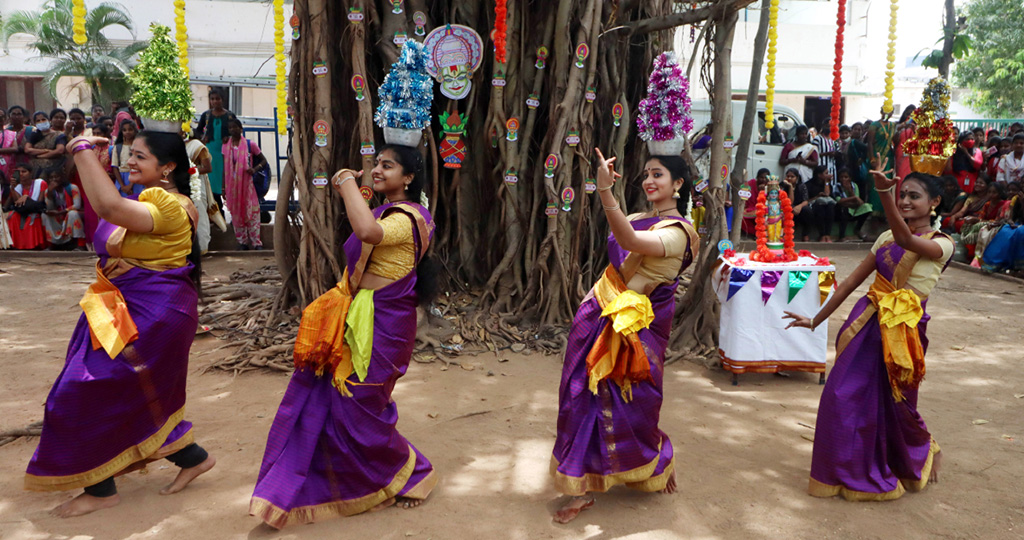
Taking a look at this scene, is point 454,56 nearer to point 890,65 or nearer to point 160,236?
point 160,236

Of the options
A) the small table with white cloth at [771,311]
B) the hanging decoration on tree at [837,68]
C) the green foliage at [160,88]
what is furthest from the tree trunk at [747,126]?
the green foliage at [160,88]

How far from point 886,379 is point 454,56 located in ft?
11.5

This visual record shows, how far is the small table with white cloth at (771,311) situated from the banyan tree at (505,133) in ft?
1.95

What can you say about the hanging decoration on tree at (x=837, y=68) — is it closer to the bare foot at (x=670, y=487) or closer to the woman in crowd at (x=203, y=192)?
the bare foot at (x=670, y=487)

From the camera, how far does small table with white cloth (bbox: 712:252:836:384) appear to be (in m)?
4.74

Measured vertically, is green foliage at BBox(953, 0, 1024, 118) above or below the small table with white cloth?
above

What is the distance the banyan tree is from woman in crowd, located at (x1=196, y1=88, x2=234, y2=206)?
9.92 feet

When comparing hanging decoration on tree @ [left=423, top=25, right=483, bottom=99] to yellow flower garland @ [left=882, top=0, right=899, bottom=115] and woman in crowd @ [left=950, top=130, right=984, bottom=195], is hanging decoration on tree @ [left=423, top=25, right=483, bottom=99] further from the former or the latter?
woman in crowd @ [left=950, top=130, right=984, bottom=195]

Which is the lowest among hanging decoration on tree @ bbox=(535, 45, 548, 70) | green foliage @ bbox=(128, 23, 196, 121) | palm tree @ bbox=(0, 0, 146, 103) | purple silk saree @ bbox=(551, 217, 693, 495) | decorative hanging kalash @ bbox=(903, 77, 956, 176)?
purple silk saree @ bbox=(551, 217, 693, 495)

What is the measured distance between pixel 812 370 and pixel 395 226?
316 cm

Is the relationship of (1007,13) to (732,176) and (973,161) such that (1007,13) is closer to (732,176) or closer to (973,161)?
(973,161)

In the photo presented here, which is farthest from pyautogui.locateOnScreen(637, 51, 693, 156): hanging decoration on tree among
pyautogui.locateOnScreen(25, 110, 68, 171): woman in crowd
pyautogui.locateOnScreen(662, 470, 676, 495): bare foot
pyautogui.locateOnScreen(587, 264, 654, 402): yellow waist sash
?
pyautogui.locateOnScreen(25, 110, 68, 171): woman in crowd

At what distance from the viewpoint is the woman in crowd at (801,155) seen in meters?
10.1

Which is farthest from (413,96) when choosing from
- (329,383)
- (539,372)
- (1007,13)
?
(1007,13)
